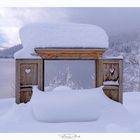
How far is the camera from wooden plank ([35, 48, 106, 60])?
12.3 feet

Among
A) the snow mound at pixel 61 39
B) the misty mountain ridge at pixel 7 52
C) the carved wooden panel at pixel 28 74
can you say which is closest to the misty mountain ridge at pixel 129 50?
the misty mountain ridge at pixel 7 52

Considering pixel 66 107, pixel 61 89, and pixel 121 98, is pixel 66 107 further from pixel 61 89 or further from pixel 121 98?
pixel 121 98

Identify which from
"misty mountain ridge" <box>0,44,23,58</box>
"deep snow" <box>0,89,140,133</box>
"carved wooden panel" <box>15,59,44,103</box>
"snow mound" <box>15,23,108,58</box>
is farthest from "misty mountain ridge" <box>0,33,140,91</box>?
"carved wooden panel" <box>15,59,44,103</box>

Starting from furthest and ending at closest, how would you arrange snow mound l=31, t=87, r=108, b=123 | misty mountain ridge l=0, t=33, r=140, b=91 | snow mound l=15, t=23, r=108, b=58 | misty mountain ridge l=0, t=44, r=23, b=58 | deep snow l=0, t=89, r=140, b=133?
snow mound l=15, t=23, r=108, b=58, snow mound l=31, t=87, r=108, b=123, deep snow l=0, t=89, r=140, b=133, misty mountain ridge l=0, t=33, r=140, b=91, misty mountain ridge l=0, t=44, r=23, b=58

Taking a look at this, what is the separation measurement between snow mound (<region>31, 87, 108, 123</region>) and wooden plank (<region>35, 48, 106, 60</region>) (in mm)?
413

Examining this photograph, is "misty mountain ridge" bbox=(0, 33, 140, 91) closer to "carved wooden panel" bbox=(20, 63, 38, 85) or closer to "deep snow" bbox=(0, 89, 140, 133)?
"deep snow" bbox=(0, 89, 140, 133)

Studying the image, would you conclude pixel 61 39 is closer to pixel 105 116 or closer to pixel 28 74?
pixel 28 74

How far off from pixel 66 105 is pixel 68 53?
0.62 m

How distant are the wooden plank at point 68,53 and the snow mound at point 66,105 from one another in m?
0.41

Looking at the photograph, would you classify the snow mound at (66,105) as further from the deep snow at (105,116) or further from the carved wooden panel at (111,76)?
the carved wooden panel at (111,76)

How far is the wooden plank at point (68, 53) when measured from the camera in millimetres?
3736

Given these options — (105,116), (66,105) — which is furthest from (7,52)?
(105,116)

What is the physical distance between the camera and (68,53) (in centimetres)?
382
